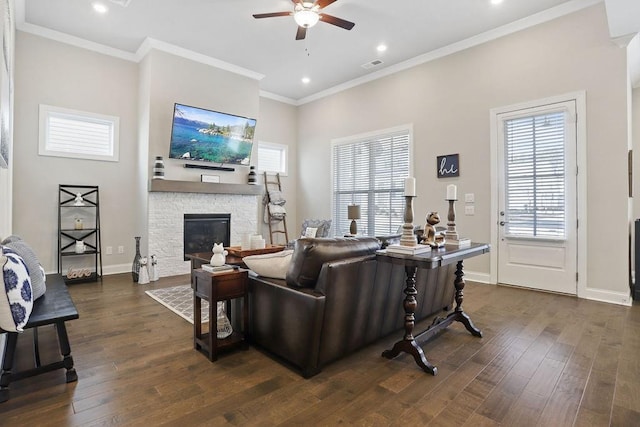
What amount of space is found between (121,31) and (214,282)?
438cm

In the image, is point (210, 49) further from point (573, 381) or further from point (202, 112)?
point (573, 381)

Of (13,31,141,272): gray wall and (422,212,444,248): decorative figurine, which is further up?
(13,31,141,272): gray wall

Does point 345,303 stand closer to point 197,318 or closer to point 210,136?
point 197,318

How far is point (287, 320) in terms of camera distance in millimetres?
2229

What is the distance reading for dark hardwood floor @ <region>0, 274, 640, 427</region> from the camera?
172cm

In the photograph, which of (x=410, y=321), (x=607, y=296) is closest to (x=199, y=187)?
(x=410, y=321)

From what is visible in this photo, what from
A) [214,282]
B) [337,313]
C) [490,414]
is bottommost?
[490,414]

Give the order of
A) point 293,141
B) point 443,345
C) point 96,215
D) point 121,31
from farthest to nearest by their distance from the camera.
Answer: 1. point 293,141
2. point 96,215
3. point 121,31
4. point 443,345

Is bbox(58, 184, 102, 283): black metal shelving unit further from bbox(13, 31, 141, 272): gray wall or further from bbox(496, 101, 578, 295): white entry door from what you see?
bbox(496, 101, 578, 295): white entry door

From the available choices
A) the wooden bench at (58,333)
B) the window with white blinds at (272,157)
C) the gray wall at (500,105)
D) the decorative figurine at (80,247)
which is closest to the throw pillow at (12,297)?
the wooden bench at (58,333)

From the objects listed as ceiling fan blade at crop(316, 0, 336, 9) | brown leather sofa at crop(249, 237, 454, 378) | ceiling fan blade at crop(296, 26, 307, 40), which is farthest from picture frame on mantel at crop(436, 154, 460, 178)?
brown leather sofa at crop(249, 237, 454, 378)

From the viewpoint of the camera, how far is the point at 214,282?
2.33 meters

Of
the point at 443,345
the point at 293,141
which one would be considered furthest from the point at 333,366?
the point at 293,141

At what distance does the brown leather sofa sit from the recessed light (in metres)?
4.08
